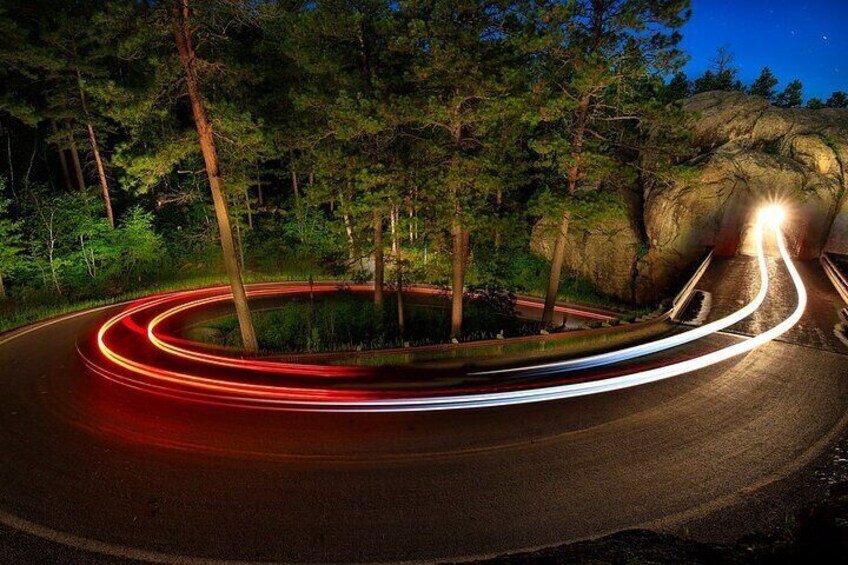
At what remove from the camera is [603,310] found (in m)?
22.6

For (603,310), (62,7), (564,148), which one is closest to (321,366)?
(564,148)

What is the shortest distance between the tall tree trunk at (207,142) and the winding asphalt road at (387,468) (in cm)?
407

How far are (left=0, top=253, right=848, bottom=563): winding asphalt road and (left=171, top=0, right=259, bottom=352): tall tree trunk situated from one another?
407 centimetres

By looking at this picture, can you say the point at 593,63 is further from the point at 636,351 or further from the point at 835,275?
the point at 835,275

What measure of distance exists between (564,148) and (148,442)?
1351 centimetres

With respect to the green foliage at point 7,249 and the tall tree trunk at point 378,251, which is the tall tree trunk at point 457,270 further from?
the green foliage at point 7,249

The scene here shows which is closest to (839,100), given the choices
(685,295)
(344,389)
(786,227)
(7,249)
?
(786,227)

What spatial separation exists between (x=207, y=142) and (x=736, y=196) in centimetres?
2532

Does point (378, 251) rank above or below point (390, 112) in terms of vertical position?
below

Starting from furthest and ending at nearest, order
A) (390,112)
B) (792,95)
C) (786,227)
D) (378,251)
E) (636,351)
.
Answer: (792,95) < (786,227) < (378,251) < (390,112) < (636,351)

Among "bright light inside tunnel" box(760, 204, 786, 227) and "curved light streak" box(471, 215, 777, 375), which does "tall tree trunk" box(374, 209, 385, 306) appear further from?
"bright light inside tunnel" box(760, 204, 786, 227)

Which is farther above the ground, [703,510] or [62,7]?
[62,7]

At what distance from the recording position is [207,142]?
11766mm

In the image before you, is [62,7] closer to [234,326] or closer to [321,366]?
[234,326]
